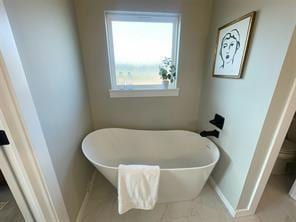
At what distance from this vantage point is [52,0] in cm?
108

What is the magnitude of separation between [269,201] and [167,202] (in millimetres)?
1052

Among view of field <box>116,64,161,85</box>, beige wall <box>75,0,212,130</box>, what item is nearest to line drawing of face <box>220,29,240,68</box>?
beige wall <box>75,0,212,130</box>

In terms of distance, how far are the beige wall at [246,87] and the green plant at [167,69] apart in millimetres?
440

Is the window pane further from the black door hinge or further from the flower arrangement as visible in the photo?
the black door hinge

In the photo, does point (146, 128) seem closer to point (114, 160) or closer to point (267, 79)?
point (114, 160)

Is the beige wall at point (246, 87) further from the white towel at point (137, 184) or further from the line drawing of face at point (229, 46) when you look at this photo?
the white towel at point (137, 184)

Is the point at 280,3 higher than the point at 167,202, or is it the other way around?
the point at 280,3

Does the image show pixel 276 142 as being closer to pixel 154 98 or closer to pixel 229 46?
pixel 229 46

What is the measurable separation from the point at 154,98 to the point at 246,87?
3.43 feet

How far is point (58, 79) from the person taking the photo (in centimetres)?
112

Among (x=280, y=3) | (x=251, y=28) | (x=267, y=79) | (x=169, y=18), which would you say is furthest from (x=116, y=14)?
(x=267, y=79)

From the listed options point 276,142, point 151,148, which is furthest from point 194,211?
point 276,142

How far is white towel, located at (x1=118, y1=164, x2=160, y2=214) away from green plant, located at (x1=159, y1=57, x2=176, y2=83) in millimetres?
1150

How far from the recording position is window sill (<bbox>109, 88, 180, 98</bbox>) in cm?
185
